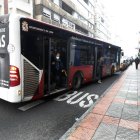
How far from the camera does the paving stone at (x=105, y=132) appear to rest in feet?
13.9

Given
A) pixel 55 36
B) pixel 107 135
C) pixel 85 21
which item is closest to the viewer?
pixel 107 135

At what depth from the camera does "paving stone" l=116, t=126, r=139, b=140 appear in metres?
4.26

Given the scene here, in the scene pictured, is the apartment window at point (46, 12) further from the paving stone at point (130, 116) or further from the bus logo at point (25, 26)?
the paving stone at point (130, 116)

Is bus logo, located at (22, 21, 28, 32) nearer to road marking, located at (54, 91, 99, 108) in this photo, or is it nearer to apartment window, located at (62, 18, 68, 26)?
road marking, located at (54, 91, 99, 108)

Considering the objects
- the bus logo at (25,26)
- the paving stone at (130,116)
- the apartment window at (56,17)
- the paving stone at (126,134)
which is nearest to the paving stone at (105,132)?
the paving stone at (126,134)

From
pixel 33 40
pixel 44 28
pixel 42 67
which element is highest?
pixel 44 28

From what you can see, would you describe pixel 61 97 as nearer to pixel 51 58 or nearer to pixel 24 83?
pixel 51 58

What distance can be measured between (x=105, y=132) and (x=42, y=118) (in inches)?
77.7

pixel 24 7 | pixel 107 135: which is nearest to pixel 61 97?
pixel 107 135

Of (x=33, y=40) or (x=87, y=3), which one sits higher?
(x=87, y=3)

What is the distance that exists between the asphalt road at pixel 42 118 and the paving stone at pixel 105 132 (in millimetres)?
841

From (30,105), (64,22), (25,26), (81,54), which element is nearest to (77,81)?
(81,54)

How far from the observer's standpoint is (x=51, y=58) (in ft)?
24.4

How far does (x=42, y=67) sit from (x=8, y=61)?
4.28 ft
